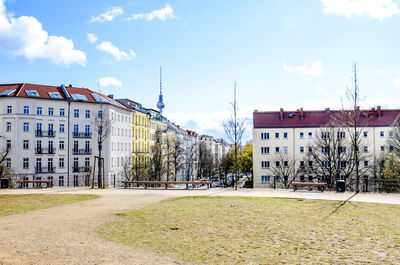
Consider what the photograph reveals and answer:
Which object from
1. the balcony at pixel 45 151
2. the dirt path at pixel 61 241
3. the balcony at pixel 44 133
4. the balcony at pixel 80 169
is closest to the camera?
the dirt path at pixel 61 241

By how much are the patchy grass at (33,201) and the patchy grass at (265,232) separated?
5833 mm

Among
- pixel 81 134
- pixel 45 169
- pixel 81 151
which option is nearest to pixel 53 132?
pixel 81 134

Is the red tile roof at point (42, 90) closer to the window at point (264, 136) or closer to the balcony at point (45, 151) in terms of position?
the balcony at point (45, 151)

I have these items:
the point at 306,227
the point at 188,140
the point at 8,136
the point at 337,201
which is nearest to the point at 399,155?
the point at 337,201

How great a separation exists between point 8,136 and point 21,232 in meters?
45.2

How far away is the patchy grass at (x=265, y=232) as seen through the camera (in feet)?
28.9

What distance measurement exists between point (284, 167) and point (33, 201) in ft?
157

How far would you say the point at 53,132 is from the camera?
5275cm

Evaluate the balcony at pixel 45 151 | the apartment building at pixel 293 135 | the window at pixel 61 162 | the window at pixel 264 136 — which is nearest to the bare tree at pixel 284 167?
Answer: the apartment building at pixel 293 135

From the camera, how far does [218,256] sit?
344 inches

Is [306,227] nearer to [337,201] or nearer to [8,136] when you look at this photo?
[337,201]

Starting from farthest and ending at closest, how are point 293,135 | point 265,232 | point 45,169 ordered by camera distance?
point 293,135, point 45,169, point 265,232

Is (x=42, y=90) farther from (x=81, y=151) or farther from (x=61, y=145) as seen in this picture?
(x=81, y=151)

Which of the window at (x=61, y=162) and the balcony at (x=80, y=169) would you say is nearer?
the window at (x=61, y=162)
